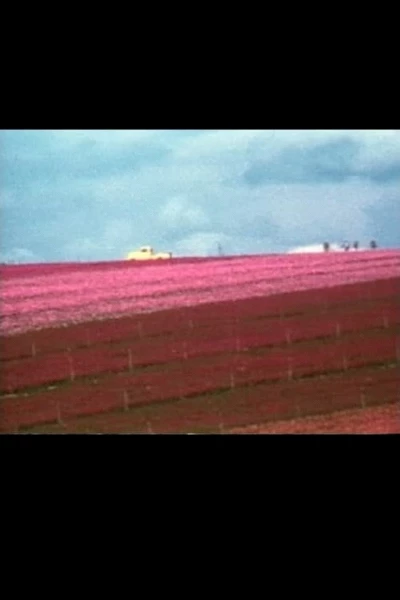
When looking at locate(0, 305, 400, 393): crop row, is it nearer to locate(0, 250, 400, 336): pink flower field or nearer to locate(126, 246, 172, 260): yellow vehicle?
locate(0, 250, 400, 336): pink flower field

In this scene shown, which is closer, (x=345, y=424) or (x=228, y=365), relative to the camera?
(x=345, y=424)

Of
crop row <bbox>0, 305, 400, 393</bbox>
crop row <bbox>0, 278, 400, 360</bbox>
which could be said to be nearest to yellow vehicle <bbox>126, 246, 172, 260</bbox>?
crop row <bbox>0, 278, 400, 360</bbox>

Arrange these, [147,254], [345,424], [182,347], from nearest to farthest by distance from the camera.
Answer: [345,424] → [147,254] → [182,347]

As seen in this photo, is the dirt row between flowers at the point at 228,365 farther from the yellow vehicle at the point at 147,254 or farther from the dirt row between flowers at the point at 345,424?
the yellow vehicle at the point at 147,254

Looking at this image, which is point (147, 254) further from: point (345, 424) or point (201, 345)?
point (345, 424)

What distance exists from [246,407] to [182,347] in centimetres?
46

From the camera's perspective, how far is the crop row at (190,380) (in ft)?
19.0

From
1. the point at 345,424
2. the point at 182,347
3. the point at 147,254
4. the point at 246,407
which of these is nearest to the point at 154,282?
the point at 147,254

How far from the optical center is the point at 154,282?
19.8 ft

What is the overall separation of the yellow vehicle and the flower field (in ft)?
0.20
